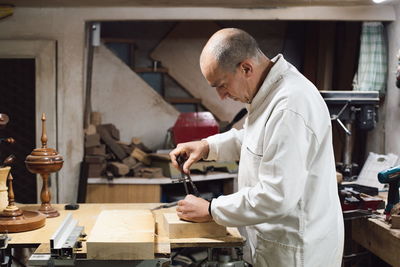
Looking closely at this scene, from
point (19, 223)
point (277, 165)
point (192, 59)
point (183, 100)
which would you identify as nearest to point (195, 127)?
point (183, 100)

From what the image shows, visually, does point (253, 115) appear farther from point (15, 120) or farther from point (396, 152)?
point (15, 120)

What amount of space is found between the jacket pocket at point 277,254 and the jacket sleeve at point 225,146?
0.55 meters

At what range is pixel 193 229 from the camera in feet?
6.82

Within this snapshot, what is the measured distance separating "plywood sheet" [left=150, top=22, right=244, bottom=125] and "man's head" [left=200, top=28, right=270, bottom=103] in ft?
12.6

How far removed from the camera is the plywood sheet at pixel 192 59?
5.80 m

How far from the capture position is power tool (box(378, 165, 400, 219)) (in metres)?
2.78

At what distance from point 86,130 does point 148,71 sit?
59.0 inches

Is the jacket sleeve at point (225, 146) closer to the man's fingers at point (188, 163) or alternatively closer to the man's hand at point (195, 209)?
the man's fingers at point (188, 163)

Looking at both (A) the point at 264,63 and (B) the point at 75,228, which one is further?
(B) the point at 75,228

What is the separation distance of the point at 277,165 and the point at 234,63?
444mm

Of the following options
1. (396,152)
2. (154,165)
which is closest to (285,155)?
(396,152)

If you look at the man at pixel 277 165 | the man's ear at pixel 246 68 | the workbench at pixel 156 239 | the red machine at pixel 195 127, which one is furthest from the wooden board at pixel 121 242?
the red machine at pixel 195 127

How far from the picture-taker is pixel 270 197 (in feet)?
5.67

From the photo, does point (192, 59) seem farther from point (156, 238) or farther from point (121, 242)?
point (121, 242)
